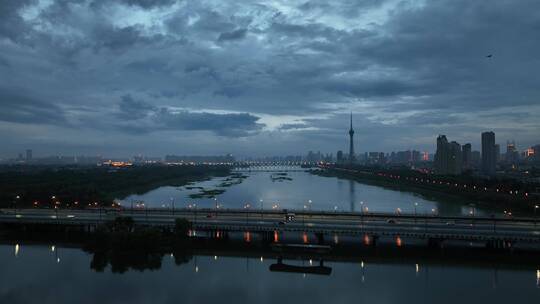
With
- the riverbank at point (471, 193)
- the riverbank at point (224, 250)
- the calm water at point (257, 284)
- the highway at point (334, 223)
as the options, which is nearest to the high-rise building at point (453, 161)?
the riverbank at point (471, 193)

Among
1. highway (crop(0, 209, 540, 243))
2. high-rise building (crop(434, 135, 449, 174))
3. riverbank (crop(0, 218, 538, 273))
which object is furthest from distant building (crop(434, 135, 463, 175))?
riverbank (crop(0, 218, 538, 273))

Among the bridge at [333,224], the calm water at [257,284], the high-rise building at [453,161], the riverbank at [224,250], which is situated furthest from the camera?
the high-rise building at [453,161]

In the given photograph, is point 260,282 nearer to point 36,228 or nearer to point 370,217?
point 370,217

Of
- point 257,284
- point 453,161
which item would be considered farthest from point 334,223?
point 453,161

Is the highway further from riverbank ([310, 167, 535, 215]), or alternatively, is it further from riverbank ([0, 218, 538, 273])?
riverbank ([310, 167, 535, 215])

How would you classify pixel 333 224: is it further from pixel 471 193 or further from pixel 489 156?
pixel 489 156

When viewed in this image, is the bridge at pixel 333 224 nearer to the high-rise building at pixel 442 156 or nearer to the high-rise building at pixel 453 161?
the high-rise building at pixel 453 161
